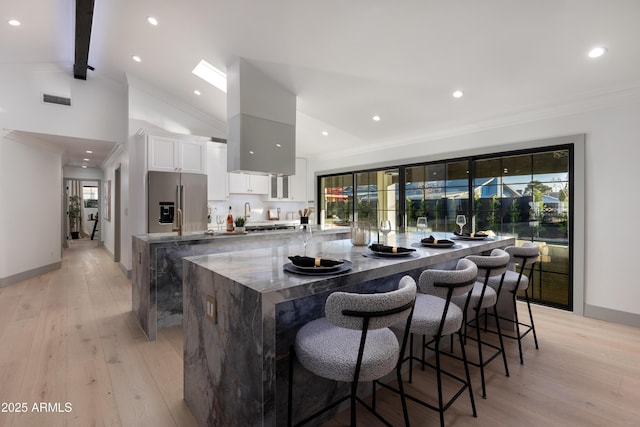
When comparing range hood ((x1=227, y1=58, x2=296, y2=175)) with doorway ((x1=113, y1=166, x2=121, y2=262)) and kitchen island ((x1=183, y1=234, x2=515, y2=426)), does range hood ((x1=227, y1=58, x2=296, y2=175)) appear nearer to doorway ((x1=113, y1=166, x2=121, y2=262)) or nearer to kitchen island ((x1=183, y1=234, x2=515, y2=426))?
kitchen island ((x1=183, y1=234, x2=515, y2=426))

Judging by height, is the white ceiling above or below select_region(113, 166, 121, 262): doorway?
above

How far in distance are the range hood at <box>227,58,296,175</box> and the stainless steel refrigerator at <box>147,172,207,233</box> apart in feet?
5.09

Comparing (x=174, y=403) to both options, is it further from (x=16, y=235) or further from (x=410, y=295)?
(x=16, y=235)

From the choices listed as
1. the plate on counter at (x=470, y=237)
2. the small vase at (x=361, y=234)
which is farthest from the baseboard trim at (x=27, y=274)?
the plate on counter at (x=470, y=237)

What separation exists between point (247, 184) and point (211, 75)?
2.23 meters

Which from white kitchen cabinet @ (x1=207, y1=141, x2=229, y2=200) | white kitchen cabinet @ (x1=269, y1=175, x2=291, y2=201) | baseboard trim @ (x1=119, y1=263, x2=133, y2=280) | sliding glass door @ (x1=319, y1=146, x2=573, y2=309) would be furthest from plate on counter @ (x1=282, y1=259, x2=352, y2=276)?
white kitchen cabinet @ (x1=269, y1=175, x2=291, y2=201)

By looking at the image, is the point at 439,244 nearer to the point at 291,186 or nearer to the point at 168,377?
the point at 168,377

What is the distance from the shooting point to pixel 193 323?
1.86 m

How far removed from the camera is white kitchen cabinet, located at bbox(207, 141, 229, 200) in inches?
222

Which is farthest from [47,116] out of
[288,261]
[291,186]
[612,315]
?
[612,315]

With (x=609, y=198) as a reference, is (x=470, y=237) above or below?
below

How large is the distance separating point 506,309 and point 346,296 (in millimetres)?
2725

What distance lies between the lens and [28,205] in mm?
5309

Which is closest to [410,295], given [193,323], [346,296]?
[346,296]
